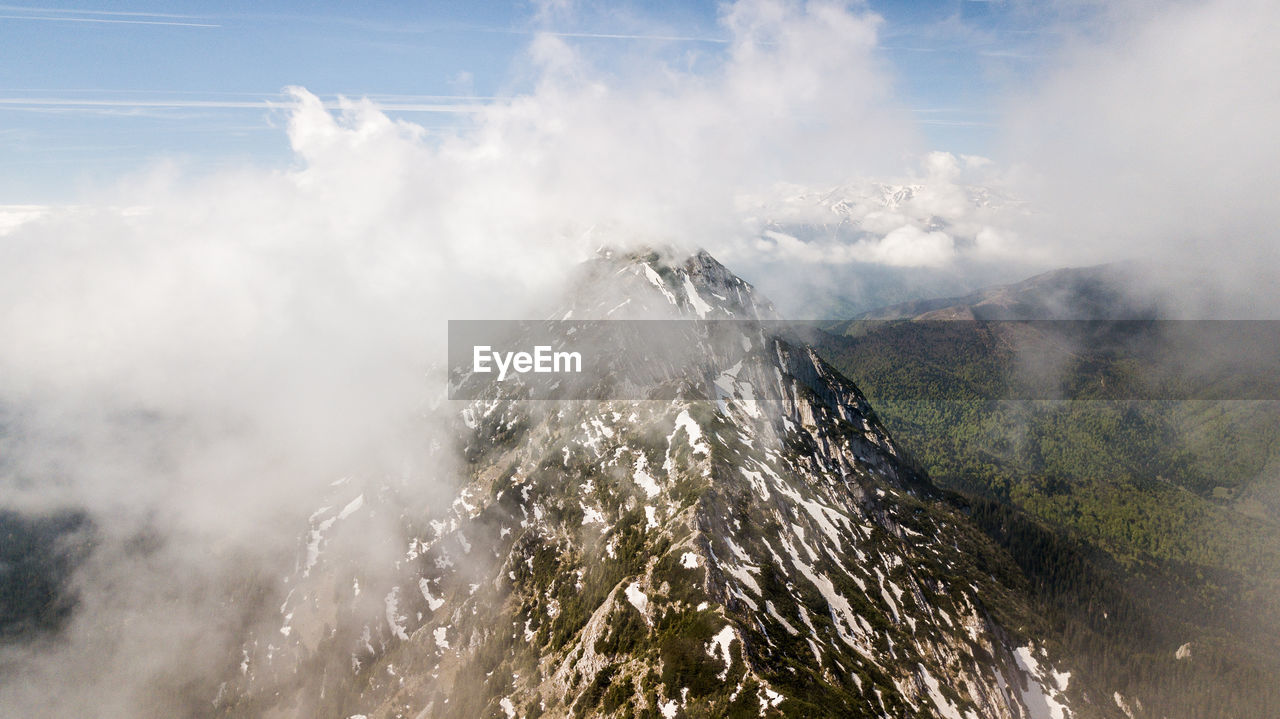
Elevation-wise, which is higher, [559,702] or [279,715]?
[559,702]

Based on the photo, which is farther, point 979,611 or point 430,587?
point 430,587

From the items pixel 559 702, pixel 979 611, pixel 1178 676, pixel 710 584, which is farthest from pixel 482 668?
pixel 1178 676

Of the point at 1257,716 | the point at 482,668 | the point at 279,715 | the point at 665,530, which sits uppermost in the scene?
the point at 665,530

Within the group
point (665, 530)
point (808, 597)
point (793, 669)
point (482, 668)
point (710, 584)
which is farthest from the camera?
point (482, 668)

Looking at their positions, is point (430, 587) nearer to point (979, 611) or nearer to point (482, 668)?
point (482, 668)

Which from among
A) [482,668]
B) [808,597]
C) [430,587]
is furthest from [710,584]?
[430,587]

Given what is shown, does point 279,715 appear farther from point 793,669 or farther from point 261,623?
point 793,669

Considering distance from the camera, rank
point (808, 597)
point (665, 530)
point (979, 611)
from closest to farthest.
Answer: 1. point (808, 597)
2. point (665, 530)
3. point (979, 611)
